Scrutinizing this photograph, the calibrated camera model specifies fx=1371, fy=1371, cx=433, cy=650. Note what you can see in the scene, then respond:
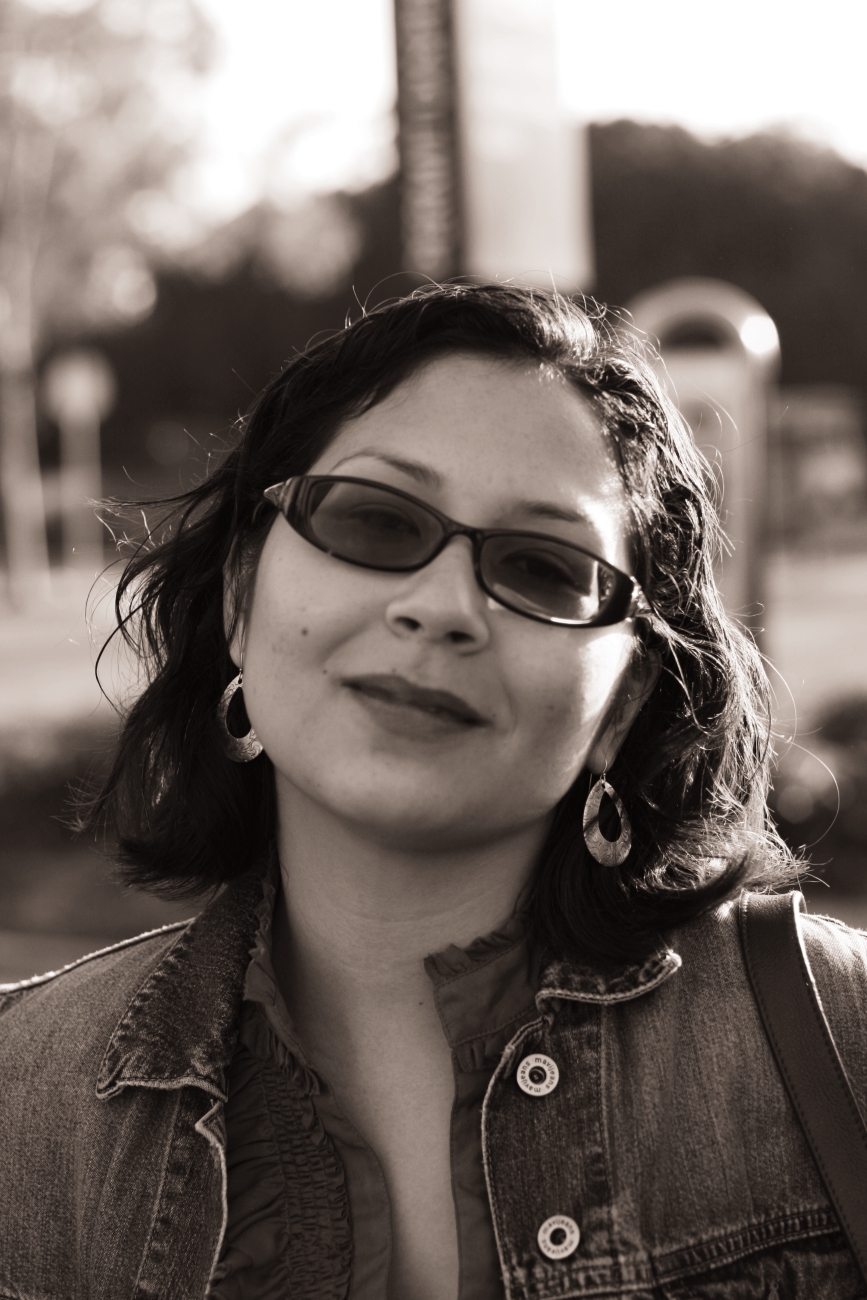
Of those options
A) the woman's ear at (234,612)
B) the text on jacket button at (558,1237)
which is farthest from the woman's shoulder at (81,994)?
the text on jacket button at (558,1237)

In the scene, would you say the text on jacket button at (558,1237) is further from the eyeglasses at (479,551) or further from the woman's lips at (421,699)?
the eyeglasses at (479,551)

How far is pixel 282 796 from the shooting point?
82.5 inches

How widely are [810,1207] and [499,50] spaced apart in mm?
5481

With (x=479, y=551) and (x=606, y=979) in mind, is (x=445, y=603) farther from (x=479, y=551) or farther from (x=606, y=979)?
(x=606, y=979)

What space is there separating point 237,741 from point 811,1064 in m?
1.00

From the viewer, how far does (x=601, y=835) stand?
6.68ft

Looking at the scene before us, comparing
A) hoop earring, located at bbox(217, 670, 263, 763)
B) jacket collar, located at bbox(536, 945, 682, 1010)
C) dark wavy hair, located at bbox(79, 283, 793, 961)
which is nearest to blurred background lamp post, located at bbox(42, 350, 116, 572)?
dark wavy hair, located at bbox(79, 283, 793, 961)

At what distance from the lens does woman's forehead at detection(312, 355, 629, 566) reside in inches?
71.2

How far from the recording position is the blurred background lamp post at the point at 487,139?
586 centimetres

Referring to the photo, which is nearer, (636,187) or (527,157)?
(527,157)

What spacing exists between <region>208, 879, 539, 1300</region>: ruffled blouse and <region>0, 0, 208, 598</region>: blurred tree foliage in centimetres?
1329

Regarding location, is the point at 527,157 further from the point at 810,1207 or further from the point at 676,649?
the point at 810,1207

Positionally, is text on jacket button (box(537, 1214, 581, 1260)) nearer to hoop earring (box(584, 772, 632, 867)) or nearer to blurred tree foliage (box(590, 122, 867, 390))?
hoop earring (box(584, 772, 632, 867))

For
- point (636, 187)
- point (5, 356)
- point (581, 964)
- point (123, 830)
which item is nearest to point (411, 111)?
point (123, 830)
